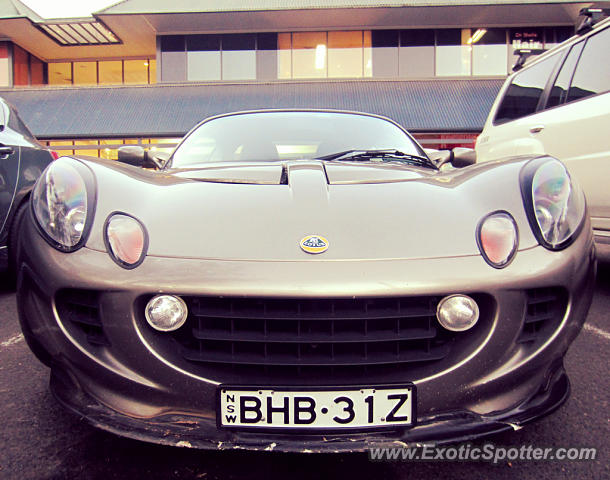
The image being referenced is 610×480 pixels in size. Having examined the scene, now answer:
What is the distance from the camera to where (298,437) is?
108 cm

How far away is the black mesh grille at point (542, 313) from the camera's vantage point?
3.95ft

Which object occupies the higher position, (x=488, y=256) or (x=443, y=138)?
(x=443, y=138)

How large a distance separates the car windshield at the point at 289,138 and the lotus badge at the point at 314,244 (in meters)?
0.99

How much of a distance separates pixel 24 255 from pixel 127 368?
1.59ft

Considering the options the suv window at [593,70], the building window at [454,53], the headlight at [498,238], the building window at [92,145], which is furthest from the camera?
the building window at [454,53]

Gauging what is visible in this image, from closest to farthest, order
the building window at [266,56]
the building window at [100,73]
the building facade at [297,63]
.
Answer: the building facade at [297,63] < the building window at [266,56] < the building window at [100,73]

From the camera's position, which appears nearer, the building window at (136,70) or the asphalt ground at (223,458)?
the asphalt ground at (223,458)

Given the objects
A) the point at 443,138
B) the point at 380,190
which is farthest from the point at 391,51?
the point at 380,190

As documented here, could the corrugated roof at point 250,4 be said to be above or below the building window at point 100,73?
above

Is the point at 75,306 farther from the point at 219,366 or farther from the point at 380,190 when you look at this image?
the point at 380,190

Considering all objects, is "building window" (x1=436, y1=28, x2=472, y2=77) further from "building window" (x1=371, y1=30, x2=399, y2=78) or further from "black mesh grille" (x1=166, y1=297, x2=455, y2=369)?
"black mesh grille" (x1=166, y1=297, x2=455, y2=369)


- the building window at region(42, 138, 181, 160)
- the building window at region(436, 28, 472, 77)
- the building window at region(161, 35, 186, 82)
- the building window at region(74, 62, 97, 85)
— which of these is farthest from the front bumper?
the building window at region(74, 62, 97, 85)

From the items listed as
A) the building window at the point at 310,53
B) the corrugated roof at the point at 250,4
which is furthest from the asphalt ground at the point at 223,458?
the building window at the point at 310,53

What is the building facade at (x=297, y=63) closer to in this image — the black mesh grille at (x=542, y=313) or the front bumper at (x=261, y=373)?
the black mesh grille at (x=542, y=313)
